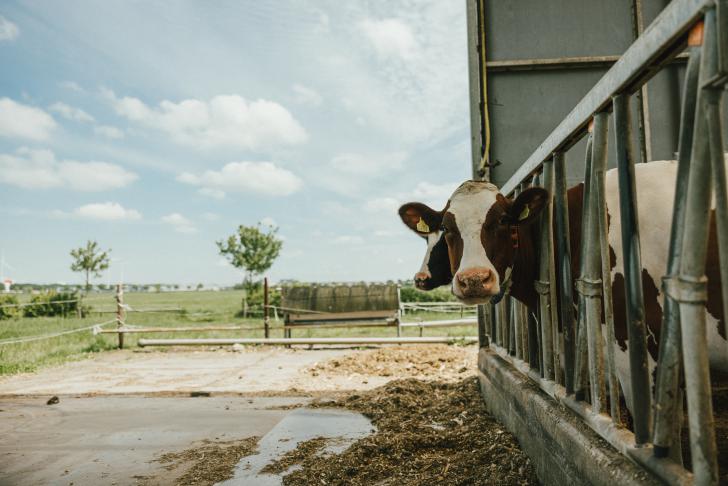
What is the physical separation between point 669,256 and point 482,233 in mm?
1398

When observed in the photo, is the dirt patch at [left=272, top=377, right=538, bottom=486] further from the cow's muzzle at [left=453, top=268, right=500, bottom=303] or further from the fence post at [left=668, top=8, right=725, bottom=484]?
the fence post at [left=668, top=8, right=725, bottom=484]

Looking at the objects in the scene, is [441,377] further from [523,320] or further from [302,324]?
[302,324]

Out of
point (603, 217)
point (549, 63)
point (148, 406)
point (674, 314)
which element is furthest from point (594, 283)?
point (148, 406)

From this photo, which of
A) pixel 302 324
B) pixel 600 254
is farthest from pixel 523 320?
pixel 302 324

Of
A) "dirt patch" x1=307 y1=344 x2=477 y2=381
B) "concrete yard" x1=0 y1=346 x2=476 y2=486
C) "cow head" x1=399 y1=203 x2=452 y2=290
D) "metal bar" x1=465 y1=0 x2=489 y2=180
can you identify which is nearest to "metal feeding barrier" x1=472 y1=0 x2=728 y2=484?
"cow head" x1=399 y1=203 x2=452 y2=290

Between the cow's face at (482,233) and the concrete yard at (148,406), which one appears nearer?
the cow's face at (482,233)

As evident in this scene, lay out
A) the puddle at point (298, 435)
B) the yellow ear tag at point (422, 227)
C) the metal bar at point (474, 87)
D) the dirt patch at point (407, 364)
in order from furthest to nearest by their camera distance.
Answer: the dirt patch at point (407, 364) → the metal bar at point (474, 87) → the yellow ear tag at point (422, 227) → the puddle at point (298, 435)

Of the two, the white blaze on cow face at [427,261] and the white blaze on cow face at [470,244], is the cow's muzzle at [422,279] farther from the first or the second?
the white blaze on cow face at [470,244]

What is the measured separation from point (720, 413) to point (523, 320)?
114 centimetres

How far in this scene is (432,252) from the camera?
10.2 feet

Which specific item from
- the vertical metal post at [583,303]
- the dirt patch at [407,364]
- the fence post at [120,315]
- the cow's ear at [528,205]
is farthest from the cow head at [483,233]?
the fence post at [120,315]

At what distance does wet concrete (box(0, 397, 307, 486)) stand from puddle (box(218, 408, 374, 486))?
14.5 inches

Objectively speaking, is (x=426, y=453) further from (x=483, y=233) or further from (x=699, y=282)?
(x=699, y=282)

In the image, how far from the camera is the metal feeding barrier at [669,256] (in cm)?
110
